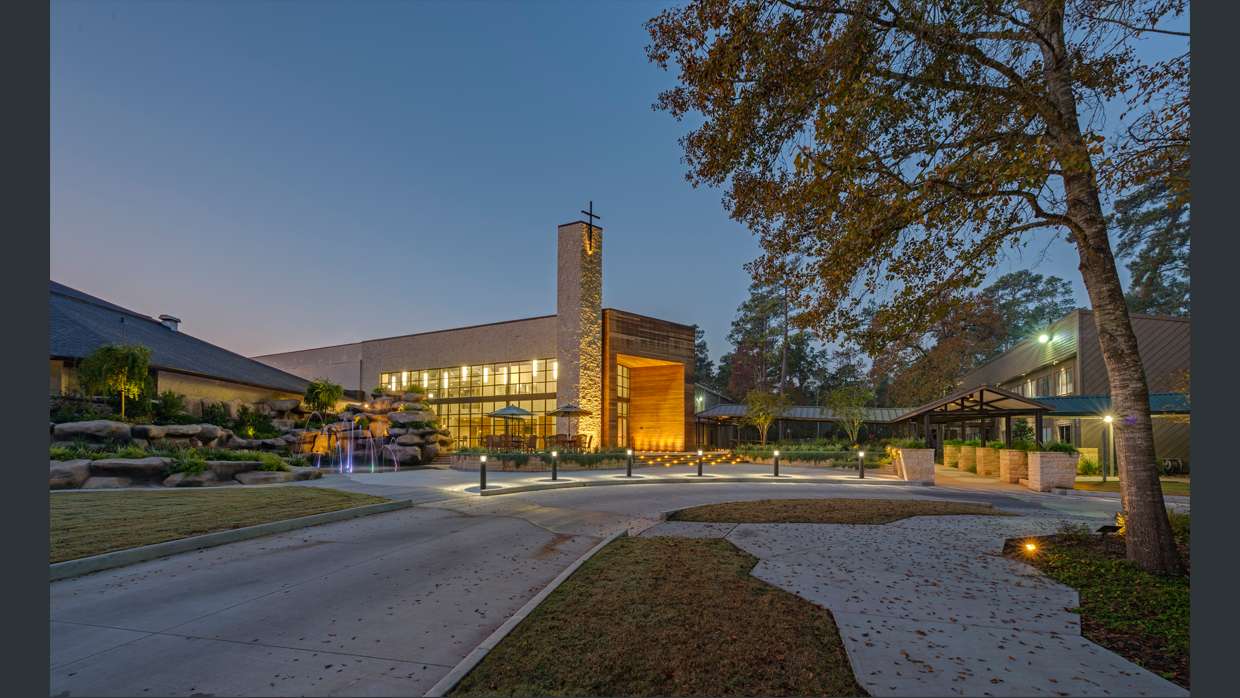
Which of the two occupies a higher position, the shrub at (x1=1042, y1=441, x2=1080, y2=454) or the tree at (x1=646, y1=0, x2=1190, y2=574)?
the tree at (x1=646, y1=0, x2=1190, y2=574)

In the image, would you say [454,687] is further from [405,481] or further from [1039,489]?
[1039,489]

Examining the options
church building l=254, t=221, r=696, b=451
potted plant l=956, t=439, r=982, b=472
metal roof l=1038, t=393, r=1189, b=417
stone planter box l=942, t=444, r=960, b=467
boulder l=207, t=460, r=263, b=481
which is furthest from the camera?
church building l=254, t=221, r=696, b=451

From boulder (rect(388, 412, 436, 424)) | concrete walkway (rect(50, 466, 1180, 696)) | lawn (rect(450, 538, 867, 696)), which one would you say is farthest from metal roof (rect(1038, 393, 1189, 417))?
boulder (rect(388, 412, 436, 424))

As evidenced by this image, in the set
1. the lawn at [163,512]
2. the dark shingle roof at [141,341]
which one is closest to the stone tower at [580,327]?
the dark shingle roof at [141,341]

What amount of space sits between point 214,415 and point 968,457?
104 feet

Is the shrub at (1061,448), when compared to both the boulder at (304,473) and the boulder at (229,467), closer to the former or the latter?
the boulder at (304,473)

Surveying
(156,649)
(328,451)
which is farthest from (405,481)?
(156,649)

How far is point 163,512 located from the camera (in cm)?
964

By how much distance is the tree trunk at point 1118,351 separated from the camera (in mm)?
6211

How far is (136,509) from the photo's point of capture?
989cm

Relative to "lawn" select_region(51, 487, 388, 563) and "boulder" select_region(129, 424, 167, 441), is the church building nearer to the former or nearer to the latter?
"boulder" select_region(129, 424, 167, 441)

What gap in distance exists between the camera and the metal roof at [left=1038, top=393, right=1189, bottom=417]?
19602 millimetres

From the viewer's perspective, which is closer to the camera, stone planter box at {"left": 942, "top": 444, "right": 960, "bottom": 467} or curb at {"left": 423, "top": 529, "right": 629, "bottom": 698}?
curb at {"left": 423, "top": 529, "right": 629, "bottom": 698}

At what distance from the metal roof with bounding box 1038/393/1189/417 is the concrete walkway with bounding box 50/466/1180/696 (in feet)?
45.0
